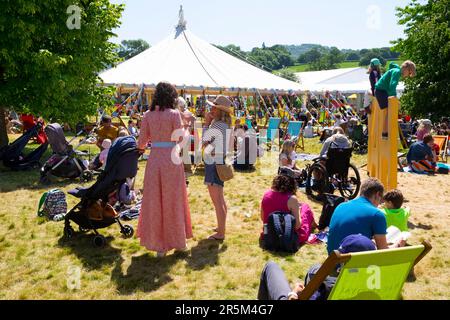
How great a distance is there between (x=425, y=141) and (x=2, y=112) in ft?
39.1

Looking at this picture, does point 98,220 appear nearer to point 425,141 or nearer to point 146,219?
point 146,219

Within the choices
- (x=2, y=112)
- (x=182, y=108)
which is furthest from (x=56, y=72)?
(x=182, y=108)

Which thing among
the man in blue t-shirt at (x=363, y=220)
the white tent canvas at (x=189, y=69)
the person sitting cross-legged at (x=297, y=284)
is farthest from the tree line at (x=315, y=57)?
the person sitting cross-legged at (x=297, y=284)

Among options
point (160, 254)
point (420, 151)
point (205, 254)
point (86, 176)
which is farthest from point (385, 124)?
point (86, 176)

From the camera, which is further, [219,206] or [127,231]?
[127,231]

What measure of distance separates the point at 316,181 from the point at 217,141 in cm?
336

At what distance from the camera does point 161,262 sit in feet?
14.9

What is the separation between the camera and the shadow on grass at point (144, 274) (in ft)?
12.9

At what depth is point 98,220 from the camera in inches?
200

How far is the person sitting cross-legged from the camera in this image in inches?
103

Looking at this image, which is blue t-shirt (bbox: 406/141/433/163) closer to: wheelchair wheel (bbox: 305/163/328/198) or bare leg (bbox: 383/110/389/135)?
wheelchair wheel (bbox: 305/163/328/198)

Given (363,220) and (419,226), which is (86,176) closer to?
(419,226)

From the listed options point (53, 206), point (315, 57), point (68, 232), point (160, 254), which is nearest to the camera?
point (160, 254)

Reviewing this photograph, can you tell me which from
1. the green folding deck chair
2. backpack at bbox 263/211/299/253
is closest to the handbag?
backpack at bbox 263/211/299/253
